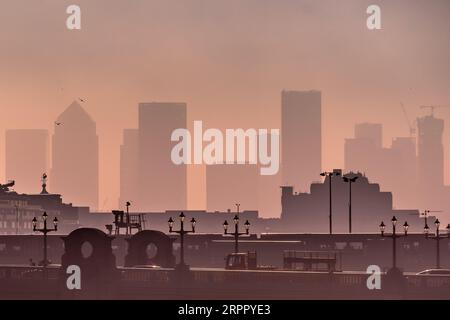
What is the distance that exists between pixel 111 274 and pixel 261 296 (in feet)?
51.3

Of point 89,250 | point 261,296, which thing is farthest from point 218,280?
point 89,250

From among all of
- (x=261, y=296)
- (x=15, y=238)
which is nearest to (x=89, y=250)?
(x=15, y=238)

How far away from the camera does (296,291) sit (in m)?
100

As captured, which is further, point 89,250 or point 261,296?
point 89,250

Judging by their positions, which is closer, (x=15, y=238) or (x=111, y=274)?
(x=111, y=274)

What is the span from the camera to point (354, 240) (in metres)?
146
